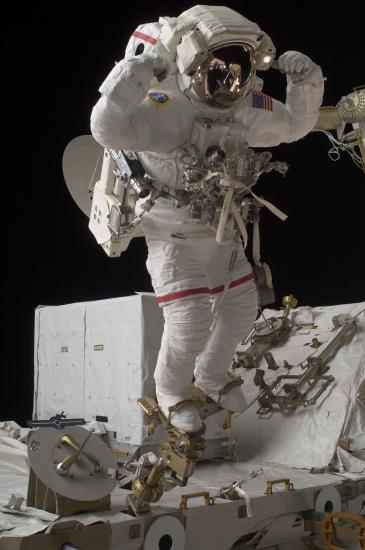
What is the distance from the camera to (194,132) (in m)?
2.26

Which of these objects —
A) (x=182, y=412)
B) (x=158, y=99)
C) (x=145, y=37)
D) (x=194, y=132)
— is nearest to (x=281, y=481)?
(x=182, y=412)

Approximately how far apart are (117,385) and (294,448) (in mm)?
1045

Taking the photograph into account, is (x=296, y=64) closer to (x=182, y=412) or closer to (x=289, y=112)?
(x=289, y=112)

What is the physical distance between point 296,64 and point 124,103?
71cm

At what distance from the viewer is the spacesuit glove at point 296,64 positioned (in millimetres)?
2303

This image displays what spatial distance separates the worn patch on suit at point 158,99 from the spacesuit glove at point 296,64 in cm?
47

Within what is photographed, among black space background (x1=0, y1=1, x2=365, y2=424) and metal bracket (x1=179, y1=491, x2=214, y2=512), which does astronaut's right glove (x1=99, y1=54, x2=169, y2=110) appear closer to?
metal bracket (x1=179, y1=491, x2=214, y2=512)

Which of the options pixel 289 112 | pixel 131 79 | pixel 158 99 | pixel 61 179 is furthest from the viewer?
pixel 61 179

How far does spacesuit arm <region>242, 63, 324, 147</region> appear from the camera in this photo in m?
2.38

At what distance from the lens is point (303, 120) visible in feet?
8.14

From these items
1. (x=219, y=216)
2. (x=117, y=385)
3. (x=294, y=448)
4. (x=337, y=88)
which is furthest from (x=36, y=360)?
(x=337, y=88)

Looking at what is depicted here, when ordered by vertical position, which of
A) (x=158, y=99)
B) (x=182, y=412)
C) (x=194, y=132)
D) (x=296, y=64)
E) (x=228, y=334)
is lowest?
(x=182, y=412)

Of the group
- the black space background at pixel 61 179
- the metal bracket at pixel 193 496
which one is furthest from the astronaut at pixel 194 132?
the black space background at pixel 61 179

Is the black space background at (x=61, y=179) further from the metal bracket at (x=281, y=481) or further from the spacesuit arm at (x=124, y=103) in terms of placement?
the spacesuit arm at (x=124, y=103)
